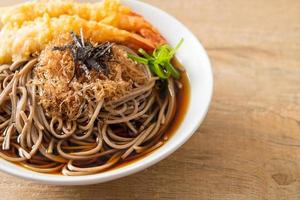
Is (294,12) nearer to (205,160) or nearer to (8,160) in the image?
(205,160)

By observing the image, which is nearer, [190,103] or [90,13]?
[190,103]

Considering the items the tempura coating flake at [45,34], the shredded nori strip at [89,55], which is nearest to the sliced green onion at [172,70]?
the tempura coating flake at [45,34]

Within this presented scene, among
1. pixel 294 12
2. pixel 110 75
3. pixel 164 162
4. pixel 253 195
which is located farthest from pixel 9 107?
pixel 294 12

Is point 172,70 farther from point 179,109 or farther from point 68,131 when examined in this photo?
point 68,131

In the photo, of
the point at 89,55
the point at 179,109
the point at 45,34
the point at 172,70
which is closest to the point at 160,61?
the point at 172,70

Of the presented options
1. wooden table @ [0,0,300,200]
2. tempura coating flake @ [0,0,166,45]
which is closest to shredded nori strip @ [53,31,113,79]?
tempura coating flake @ [0,0,166,45]

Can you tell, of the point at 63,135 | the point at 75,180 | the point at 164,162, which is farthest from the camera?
the point at 164,162
